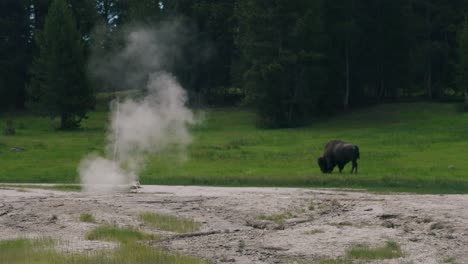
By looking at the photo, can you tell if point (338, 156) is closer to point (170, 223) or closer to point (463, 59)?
point (170, 223)

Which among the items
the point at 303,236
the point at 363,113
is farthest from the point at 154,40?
the point at 303,236

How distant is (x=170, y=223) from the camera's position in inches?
968

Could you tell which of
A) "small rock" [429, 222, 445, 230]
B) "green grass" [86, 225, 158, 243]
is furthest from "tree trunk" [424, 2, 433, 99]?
"green grass" [86, 225, 158, 243]

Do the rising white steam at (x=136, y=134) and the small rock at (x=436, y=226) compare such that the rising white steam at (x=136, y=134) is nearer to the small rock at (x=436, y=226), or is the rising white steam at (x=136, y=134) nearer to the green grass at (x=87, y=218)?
the green grass at (x=87, y=218)

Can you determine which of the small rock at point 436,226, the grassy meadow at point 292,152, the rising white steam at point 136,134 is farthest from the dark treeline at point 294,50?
the small rock at point 436,226

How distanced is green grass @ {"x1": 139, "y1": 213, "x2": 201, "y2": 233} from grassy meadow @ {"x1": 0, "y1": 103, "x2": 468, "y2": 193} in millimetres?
11544

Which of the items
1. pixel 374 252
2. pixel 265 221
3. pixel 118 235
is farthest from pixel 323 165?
pixel 374 252

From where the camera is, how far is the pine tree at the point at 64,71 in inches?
2783

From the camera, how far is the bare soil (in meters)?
20.7

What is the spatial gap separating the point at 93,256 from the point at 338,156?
23.7 m

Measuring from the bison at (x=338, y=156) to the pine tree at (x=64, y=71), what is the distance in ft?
111

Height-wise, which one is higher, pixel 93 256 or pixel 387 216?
pixel 387 216

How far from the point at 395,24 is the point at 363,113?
10.1 metres

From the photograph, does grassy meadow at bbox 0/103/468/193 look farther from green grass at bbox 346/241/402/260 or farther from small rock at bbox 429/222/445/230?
green grass at bbox 346/241/402/260
